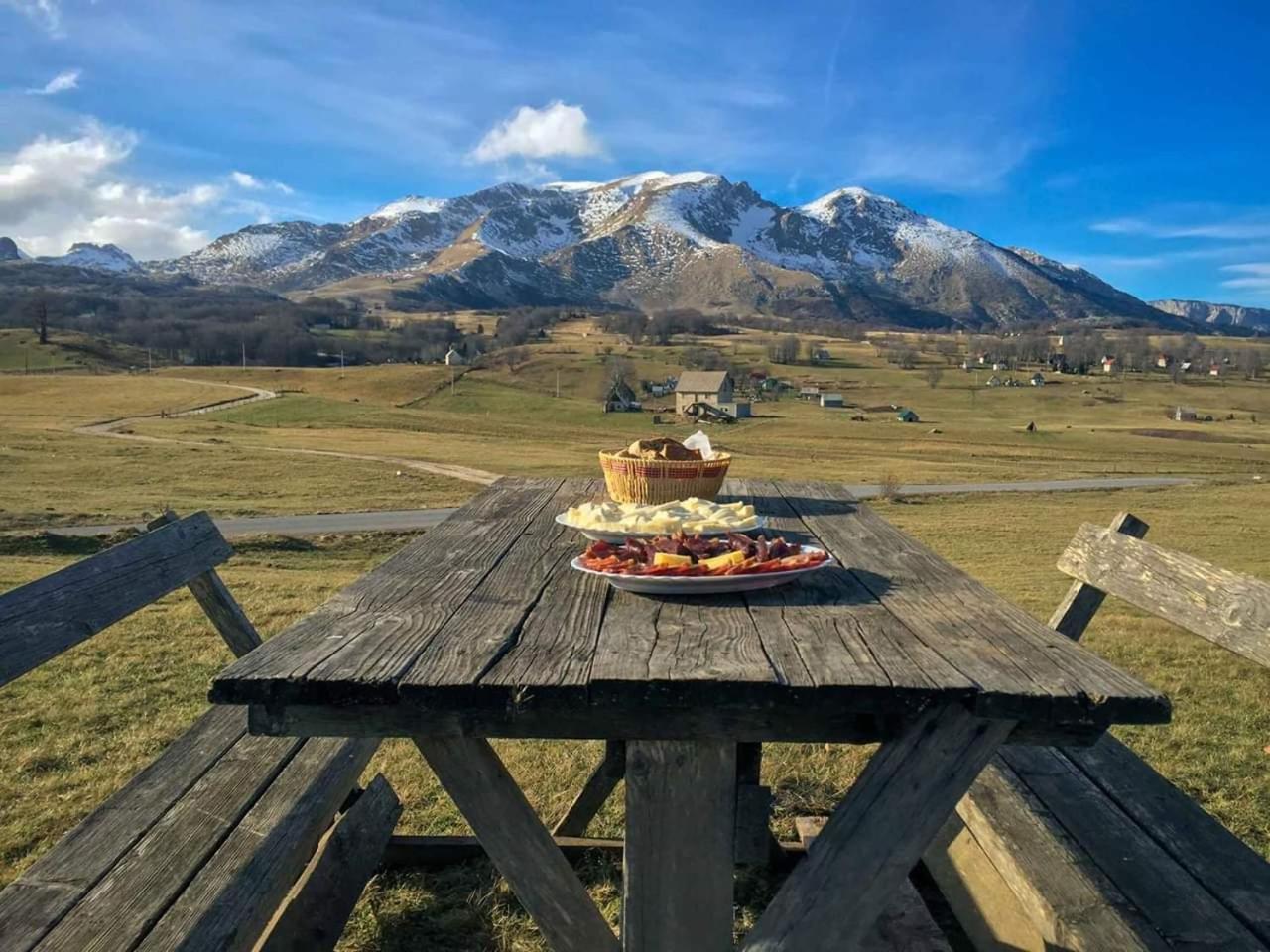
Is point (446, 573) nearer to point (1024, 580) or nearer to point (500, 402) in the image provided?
point (1024, 580)

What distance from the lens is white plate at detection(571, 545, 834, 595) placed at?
2.51m

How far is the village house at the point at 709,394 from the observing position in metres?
81.6

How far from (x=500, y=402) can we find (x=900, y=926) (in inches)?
2972

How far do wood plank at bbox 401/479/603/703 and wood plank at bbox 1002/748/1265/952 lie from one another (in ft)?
5.86

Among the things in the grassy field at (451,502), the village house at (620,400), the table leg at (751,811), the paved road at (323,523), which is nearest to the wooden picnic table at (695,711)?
the table leg at (751,811)

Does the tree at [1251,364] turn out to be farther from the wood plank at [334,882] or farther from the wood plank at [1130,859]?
the wood plank at [334,882]

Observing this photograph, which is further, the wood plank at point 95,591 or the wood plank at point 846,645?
the wood plank at point 95,591

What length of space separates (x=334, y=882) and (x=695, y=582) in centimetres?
176

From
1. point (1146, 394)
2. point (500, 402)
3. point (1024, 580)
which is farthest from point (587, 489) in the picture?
point (1146, 394)

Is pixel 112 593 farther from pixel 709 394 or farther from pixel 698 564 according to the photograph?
pixel 709 394

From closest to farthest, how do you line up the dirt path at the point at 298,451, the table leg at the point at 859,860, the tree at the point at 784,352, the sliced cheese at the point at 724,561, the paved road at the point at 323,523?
the table leg at the point at 859,860 < the sliced cheese at the point at 724,561 < the paved road at the point at 323,523 < the dirt path at the point at 298,451 < the tree at the point at 784,352

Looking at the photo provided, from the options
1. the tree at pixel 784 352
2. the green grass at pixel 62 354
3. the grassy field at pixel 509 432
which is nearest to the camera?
the grassy field at pixel 509 432

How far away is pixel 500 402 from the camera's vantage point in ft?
253

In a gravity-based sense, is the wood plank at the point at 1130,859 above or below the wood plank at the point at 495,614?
below
